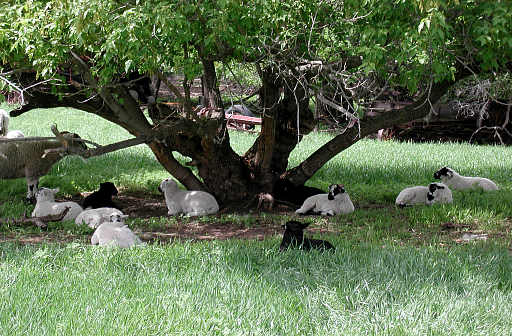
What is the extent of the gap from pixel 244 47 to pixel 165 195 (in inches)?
154

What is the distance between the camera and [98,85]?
8.55 m

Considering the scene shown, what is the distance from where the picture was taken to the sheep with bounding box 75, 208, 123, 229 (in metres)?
8.76

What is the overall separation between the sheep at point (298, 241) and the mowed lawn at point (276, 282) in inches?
5.5

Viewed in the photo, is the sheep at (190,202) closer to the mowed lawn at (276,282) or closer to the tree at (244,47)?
the mowed lawn at (276,282)

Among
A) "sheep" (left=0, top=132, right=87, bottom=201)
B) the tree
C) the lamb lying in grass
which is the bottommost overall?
the lamb lying in grass

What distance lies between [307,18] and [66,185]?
6.74 metres

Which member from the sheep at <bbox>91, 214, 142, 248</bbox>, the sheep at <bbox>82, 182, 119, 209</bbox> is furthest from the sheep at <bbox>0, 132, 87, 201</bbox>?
the sheep at <bbox>91, 214, 142, 248</bbox>

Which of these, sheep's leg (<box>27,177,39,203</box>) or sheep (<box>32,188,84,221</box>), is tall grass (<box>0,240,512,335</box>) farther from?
sheep's leg (<box>27,177,39,203</box>)

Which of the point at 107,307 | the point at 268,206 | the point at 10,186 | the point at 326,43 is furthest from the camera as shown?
the point at 10,186

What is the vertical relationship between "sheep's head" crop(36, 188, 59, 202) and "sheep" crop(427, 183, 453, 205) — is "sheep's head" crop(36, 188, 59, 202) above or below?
above

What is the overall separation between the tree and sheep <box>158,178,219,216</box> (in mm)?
646

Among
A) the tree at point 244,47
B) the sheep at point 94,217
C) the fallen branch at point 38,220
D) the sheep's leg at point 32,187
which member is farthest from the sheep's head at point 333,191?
the sheep's leg at point 32,187

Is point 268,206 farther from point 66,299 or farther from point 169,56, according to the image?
point 66,299

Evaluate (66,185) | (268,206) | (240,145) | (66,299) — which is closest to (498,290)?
(66,299)
